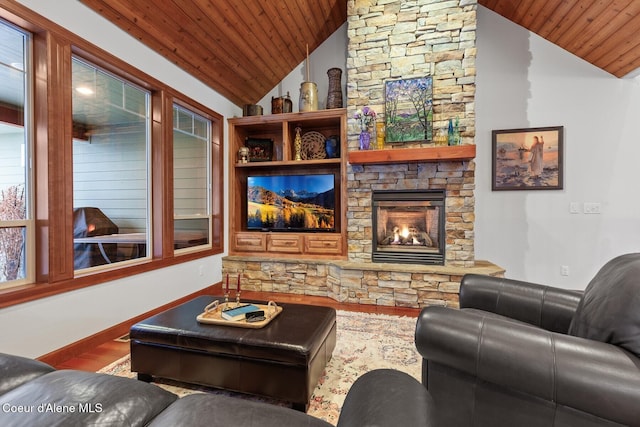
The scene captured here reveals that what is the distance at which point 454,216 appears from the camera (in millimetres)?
3500

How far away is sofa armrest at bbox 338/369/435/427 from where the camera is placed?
2.21 feet

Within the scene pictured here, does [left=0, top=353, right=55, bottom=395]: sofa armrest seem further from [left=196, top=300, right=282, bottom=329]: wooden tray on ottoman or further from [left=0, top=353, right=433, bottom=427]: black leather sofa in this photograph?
[left=196, top=300, right=282, bottom=329]: wooden tray on ottoman

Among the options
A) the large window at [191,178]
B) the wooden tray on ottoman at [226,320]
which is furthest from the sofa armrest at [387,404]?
the large window at [191,178]

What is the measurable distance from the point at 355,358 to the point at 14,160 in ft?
9.25

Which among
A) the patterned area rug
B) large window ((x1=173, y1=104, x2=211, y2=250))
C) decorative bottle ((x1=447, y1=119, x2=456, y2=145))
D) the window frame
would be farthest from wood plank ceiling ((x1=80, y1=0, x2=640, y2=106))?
the patterned area rug

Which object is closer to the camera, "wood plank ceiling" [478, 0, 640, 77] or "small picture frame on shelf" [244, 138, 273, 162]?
"wood plank ceiling" [478, 0, 640, 77]

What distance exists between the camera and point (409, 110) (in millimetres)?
3598

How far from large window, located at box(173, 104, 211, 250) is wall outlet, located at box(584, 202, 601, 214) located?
4936 mm

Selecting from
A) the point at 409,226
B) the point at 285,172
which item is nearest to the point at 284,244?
the point at 285,172

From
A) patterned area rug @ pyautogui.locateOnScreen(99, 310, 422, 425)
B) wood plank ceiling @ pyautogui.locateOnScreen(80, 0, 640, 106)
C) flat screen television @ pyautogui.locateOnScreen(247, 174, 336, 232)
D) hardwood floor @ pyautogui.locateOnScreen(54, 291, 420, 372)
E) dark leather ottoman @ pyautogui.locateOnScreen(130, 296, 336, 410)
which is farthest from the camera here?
flat screen television @ pyautogui.locateOnScreen(247, 174, 336, 232)

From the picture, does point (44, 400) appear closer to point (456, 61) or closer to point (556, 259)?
point (456, 61)

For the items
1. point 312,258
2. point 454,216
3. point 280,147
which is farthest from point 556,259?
point 280,147

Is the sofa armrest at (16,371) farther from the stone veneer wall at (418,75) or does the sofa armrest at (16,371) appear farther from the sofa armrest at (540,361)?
the stone veneer wall at (418,75)

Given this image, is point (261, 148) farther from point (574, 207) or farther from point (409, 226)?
point (574, 207)
